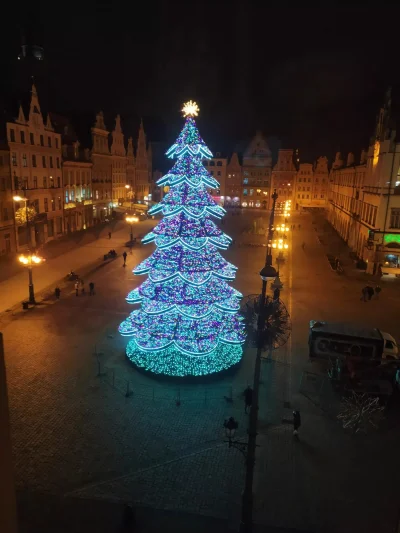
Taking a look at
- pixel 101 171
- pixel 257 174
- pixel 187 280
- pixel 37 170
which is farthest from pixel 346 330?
pixel 257 174

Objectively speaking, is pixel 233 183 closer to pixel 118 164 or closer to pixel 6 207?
pixel 118 164

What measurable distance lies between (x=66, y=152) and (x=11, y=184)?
44.7 ft

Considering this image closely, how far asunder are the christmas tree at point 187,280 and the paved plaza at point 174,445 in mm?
987

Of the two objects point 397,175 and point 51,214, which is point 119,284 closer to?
point 51,214

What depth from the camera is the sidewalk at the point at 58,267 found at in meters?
24.5

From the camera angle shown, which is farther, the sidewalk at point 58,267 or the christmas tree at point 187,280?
the sidewalk at point 58,267

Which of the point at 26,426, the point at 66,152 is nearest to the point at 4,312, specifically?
the point at 26,426

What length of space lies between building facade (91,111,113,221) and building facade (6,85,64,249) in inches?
406

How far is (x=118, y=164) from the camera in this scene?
63.1 m

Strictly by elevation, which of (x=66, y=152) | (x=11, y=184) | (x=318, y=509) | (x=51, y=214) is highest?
(x=66, y=152)

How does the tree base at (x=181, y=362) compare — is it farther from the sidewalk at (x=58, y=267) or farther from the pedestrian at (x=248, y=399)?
the sidewalk at (x=58, y=267)

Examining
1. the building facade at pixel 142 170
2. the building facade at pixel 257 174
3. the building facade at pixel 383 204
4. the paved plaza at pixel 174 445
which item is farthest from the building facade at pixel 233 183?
the paved plaza at pixel 174 445

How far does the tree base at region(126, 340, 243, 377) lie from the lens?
1510 cm

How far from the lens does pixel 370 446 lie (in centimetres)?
1181
